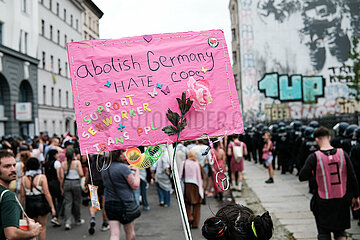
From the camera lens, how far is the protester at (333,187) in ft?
15.0

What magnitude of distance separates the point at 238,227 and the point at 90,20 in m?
54.1

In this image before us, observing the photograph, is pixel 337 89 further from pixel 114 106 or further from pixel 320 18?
pixel 114 106

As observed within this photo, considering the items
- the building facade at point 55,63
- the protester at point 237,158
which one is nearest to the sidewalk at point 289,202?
the protester at point 237,158

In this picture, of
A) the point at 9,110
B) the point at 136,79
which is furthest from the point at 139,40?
the point at 9,110

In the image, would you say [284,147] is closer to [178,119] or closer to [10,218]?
[178,119]

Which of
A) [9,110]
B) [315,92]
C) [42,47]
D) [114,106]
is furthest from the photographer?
[315,92]

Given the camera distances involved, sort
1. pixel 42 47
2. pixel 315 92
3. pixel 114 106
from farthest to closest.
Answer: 1. pixel 315 92
2. pixel 42 47
3. pixel 114 106

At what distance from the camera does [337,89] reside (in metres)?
41.0

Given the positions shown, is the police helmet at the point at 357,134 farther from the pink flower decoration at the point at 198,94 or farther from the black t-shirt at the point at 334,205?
the pink flower decoration at the point at 198,94

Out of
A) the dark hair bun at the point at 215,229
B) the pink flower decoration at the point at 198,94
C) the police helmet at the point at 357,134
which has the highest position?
the pink flower decoration at the point at 198,94

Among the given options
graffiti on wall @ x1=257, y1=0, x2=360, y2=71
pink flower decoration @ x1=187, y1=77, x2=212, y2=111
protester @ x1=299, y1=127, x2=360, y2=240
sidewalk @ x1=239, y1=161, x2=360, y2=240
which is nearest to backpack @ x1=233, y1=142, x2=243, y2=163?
sidewalk @ x1=239, y1=161, x2=360, y2=240

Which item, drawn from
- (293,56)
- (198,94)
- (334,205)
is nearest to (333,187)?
(334,205)

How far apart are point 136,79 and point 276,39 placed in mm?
40982

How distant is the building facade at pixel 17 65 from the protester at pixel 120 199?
79.3 ft
